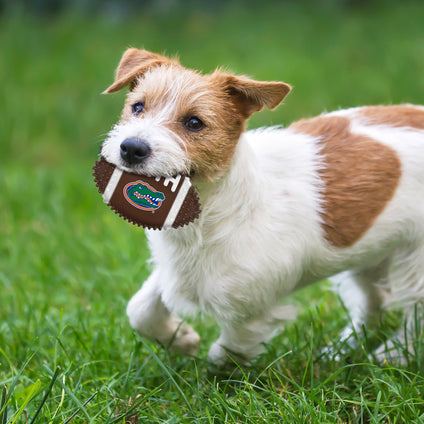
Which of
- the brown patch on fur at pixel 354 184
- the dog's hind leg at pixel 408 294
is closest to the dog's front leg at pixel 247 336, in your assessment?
the brown patch on fur at pixel 354 184

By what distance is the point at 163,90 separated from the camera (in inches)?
111

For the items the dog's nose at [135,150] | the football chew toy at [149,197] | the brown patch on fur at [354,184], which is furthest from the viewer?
the brown patch on fur at [354,184]

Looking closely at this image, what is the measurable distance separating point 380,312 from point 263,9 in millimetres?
8445

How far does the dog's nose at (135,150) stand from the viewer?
258 cm

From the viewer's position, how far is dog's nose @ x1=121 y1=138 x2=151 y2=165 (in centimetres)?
258

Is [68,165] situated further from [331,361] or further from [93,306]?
[331,361]

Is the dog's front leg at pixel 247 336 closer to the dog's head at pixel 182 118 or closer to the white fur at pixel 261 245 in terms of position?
the white fur at pixel 261 245

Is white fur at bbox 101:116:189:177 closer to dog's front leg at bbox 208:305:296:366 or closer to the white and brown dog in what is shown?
the white and brown dog

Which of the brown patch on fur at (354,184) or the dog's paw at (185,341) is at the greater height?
the brown patch on fur at (354,184)

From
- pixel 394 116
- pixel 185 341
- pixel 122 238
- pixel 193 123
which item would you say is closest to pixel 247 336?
pixel 185 341

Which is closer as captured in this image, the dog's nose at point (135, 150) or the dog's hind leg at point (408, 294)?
the dog's nose at point (135, 150)

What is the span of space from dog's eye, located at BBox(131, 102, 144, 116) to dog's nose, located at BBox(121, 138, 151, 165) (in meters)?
0.32

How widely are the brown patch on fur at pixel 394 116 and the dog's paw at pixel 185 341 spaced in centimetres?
146

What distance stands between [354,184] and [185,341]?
120cm
